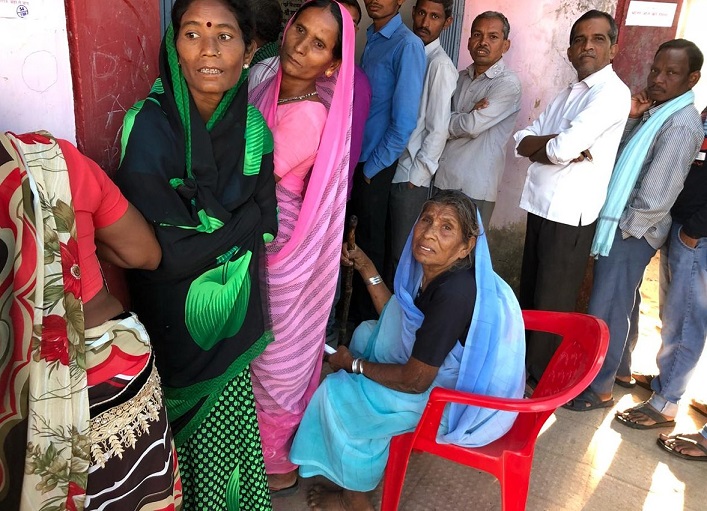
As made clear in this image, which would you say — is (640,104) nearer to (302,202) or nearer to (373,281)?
(373,281)

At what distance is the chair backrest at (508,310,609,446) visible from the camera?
1990mm

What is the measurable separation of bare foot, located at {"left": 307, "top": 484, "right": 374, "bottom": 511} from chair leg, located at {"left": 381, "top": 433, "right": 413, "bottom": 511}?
94 mm

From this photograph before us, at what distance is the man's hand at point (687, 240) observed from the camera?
3.06 m

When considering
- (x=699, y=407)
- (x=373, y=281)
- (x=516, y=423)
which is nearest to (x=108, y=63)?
(x=373, y=281)

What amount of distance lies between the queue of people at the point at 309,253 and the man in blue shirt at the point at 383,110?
14mm

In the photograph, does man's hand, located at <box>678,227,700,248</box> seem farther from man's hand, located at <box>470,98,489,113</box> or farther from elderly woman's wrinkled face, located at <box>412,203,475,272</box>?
elderly woman's wrinkled face, located at <box>412,203,475,272</box>

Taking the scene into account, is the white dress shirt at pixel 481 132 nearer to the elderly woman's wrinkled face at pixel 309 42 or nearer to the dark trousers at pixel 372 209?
the dark trousers at pixel 372 209

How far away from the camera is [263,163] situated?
1.98 meters

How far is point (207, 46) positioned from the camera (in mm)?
1729

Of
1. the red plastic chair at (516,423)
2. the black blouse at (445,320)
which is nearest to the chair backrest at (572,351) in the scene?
the red plastic chair at (516,423)

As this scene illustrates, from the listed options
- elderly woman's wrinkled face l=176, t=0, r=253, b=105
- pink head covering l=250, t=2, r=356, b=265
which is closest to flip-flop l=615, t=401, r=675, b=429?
pink head covering l=250, t=2, r=356, b=265

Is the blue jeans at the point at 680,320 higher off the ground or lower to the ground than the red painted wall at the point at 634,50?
lower

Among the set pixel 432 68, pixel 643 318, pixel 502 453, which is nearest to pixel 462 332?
pixel 502 453

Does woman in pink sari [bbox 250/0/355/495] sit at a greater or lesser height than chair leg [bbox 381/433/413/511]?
greater
